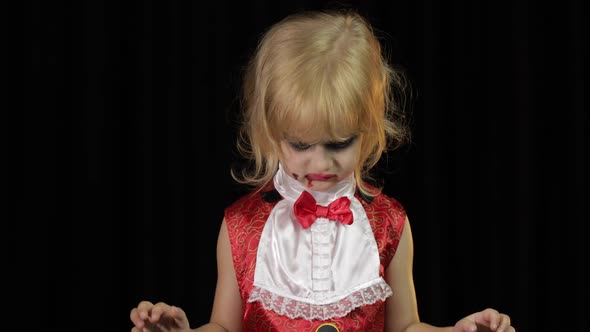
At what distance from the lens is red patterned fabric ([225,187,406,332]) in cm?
233

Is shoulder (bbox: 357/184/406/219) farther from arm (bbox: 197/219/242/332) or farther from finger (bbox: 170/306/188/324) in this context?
finger (bbox: 170/306/188/324)

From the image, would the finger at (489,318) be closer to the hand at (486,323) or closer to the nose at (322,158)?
the hand at (486,323)

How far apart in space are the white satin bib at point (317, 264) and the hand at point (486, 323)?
200 mm

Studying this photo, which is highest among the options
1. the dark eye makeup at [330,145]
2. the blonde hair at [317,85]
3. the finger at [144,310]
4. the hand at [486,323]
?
the blonde hair at [317,85]

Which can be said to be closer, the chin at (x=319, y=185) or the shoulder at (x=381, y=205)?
the chin at (x=319, y=185)

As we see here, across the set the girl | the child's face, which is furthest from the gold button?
the child's face

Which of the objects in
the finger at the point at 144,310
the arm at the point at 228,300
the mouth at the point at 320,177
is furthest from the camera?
the arm at the point at 228,300

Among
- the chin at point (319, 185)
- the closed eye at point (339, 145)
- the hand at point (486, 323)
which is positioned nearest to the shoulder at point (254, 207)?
the chin at point (319, 185)

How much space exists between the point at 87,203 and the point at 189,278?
278 millimetres

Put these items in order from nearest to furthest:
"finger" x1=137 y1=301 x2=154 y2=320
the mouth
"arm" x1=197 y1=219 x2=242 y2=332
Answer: "finger" x1=137 y1=301 x2=154 y2=320 < the mouth < "arm" x1=197 y1=219 x2=242 y2=332

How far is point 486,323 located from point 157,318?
1.85 feet

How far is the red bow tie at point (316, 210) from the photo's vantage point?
231 centimetres

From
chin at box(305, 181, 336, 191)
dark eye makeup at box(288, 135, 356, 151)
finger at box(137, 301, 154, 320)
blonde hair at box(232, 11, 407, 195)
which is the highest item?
blonde hair at box(232, 11, 407, 195)

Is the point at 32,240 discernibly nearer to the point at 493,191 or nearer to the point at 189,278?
the point at 189,278
